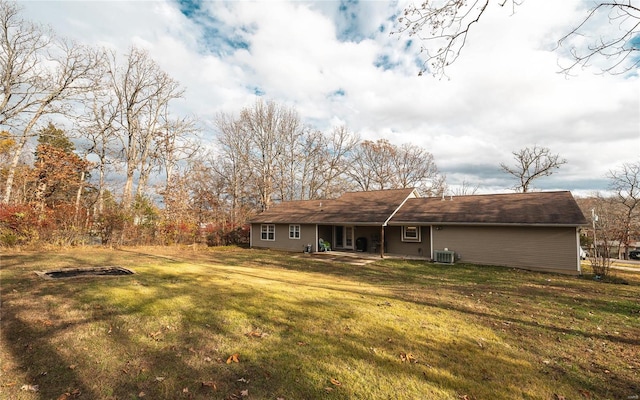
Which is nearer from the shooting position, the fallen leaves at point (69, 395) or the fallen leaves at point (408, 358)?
the fallen leaves at point (69, 395)

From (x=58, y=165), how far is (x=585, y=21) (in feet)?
74.0

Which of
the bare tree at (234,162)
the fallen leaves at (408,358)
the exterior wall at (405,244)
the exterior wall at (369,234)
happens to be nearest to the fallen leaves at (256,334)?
the fallen leaves at (408,358)

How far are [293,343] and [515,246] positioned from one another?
15.2 m

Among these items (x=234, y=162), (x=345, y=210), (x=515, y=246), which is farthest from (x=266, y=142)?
(x=515, y=246)

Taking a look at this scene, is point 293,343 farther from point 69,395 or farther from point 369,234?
point 369,234

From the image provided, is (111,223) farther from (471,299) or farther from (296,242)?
(471,299)

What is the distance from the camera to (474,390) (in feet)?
12.4

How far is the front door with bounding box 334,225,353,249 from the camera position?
2267cm

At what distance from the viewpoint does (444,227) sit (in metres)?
17.5

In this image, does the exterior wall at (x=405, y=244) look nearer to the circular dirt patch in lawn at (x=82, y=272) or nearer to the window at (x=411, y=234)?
the window at (x=411, y=234)

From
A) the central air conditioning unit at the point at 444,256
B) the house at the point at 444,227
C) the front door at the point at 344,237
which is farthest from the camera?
the front door at the point at 344,237

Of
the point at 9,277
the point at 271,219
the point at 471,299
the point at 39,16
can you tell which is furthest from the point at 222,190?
the point at 471,299

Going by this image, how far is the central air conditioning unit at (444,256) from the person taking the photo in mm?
16406

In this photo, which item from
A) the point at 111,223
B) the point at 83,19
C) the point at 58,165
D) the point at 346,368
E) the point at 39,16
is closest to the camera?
the point at 346,368
